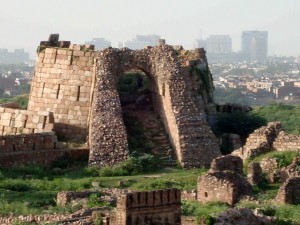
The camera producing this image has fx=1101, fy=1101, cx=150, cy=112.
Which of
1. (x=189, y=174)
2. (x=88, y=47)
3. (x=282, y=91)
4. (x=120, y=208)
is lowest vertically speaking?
(x=120, y=208)

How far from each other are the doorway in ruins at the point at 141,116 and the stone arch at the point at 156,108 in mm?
290

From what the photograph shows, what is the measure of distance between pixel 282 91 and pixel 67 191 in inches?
4985

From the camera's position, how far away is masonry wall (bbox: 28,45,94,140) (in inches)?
1282

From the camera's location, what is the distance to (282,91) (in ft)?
490

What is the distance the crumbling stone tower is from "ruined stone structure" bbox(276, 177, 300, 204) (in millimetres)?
6091

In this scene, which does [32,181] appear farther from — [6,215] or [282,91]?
[282,91]

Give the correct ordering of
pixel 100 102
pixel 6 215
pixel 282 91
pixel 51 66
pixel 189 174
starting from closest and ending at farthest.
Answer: pixel 6 215
pixel 189 174
pixel 100 102
pixel 51 66
pixel 282 91

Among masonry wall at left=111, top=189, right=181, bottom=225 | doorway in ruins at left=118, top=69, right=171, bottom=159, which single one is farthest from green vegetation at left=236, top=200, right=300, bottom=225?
doorway in ruins at left=118, top=69, right=171, bottom=159

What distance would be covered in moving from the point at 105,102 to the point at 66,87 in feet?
7.47

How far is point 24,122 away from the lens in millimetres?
32094

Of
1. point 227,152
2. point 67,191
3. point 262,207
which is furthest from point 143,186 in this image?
point 227,152

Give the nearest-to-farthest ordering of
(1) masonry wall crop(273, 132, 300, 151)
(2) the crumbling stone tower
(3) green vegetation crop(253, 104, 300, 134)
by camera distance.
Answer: (1) masonry wall crop(273, 132, 300, 151) < (2) the crumbling stone tower < (3) green vegetation crop(253, 104, 300, 134)

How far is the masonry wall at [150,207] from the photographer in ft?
58.4

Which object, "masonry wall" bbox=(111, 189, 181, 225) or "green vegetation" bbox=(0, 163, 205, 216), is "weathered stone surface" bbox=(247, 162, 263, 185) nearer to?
"green vegetation" bbox=(0, 163, 205, 216)
